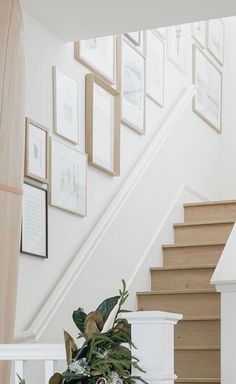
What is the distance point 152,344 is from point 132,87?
10.3 feet

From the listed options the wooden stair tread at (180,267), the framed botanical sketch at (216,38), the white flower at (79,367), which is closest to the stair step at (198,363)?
the wooden stair tread at (180,267)

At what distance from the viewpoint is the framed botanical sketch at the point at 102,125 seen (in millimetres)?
4066

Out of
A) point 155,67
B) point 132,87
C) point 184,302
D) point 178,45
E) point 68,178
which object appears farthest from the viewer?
point 178,45

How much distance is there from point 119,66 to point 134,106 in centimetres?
32

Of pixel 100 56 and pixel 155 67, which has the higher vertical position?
pixel 155 67

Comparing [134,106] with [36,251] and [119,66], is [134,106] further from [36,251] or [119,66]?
[36,251]

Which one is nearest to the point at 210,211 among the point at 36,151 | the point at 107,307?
the point at 36,151

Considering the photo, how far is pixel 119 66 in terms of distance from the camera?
452 centimetres

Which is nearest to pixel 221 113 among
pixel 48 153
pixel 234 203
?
pixel 234 203

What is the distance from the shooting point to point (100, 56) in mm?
4297

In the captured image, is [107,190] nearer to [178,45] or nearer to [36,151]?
[36,151]

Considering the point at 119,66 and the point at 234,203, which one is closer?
the point at 119,66

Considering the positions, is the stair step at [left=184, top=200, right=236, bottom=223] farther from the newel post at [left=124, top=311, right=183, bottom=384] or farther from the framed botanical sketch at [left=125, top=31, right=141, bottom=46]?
the newel post at [left=124, top=311, right=183, bottom=384]

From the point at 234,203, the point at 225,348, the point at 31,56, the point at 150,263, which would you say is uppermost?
the point at 31,56
